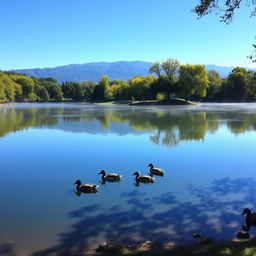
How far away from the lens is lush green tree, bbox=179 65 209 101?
329 ft

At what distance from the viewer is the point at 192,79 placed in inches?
3976

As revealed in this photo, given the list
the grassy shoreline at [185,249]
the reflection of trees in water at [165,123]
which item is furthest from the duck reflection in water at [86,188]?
the reflection of trees in water at [165,123]

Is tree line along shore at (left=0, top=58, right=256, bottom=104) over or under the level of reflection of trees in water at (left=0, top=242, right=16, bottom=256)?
over

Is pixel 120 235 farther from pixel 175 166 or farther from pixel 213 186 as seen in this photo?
pixel 175 166

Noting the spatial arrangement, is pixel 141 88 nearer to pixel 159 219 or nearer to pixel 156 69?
pixel 156 69

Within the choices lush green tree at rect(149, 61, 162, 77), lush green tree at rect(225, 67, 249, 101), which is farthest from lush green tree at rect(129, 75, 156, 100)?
lush green tree at rect(225, 67, 249, 101)

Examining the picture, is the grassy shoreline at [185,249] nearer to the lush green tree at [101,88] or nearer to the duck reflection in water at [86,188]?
the duck reflection in water at [86,188]

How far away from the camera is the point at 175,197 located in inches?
425

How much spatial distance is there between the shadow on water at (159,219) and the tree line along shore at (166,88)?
70.2 metres

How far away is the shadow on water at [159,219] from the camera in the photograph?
25.3 feet

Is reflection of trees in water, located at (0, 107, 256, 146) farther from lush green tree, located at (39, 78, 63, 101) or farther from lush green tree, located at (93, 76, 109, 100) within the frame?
lush green tree, located at (39, 78, 63, 101)

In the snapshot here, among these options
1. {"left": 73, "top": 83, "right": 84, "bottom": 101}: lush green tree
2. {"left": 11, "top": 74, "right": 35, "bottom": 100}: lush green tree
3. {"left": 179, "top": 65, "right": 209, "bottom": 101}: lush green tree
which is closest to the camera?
{"left": 179, "top": 65, "right": 209, "bottom": 101}: lush green tree

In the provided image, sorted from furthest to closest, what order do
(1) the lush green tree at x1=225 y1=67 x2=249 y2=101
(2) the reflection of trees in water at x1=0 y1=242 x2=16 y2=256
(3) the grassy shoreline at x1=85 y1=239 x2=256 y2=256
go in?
(1) the lush green tree at x1=225 y1=67 x2=249 y2=101, (2) the reflection of trees in water at x1=0 y1=242 x2=16 y2=256, (3) the grassy shoreline at x1=85 y1=239 x2=256 y2=256

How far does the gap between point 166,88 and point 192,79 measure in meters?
8.88
